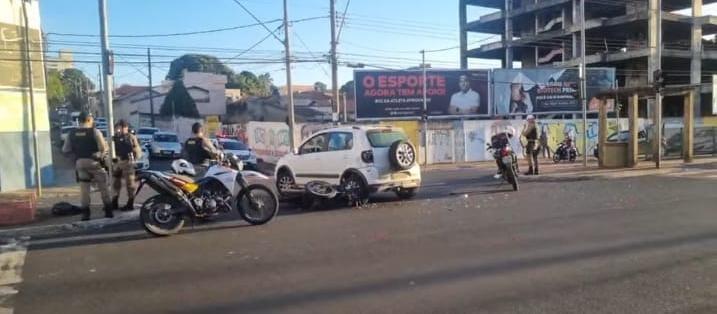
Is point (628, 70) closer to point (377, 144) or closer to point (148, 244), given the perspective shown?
point (377, 144)

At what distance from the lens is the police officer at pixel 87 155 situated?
32.6ft

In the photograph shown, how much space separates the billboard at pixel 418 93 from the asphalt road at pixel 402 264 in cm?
2450

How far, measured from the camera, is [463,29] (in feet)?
230

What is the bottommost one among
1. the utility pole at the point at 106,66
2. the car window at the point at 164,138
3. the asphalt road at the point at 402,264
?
the asphalt road at the point at 402,264

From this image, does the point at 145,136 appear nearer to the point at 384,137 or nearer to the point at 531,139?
the point at 531,139

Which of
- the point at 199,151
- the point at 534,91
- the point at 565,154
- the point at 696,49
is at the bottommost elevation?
the point at 565,154

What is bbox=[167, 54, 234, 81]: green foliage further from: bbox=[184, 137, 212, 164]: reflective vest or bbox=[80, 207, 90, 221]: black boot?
bbox=[184, 137, 212, 164]: reflective vest

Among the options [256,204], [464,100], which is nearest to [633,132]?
[256,204]

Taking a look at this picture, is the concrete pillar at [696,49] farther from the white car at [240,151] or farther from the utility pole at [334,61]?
the white car at [240,151]

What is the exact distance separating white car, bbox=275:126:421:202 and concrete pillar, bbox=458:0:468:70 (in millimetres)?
59890

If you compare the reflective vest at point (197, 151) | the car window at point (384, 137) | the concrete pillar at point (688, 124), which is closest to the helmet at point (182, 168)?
the reflective vest at point (197, 151)

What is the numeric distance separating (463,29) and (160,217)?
65.5m

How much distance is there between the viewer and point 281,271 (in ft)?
20.8

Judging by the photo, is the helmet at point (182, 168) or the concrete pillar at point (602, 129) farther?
the concrete pillar at point (602, 129)
